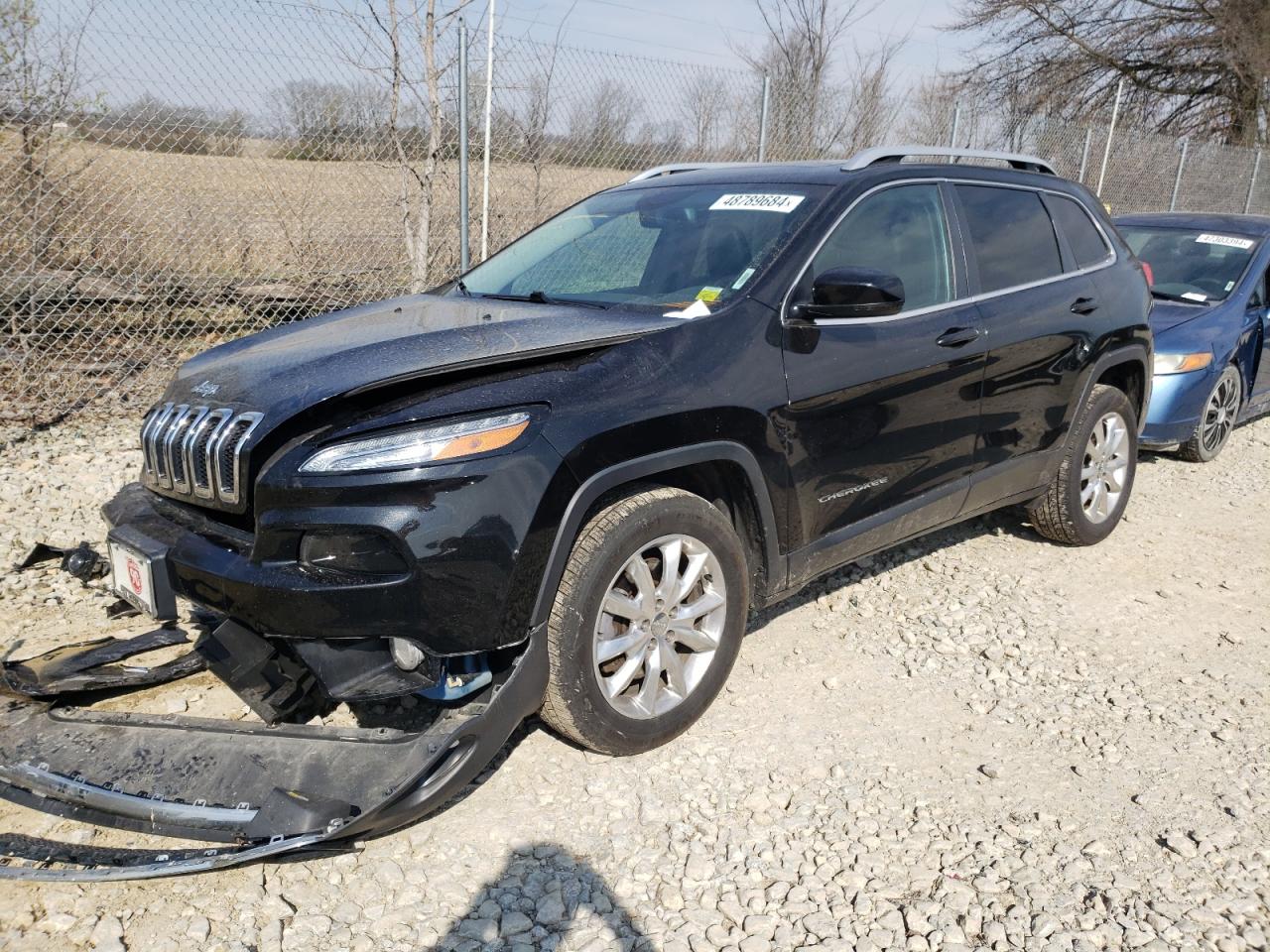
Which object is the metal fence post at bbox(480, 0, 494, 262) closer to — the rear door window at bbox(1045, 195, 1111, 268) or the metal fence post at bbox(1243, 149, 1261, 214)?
the rear door window at bbox(1045, 195, 1111, 268)

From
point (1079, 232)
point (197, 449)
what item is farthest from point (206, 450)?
point (1079, 232)

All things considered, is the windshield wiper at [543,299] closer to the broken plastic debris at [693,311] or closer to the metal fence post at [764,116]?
the broken plastic debris at [693,311]

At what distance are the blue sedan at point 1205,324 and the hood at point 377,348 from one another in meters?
4.71

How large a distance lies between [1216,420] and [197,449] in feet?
21.8

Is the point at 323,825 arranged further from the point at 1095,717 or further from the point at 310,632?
the point at 1095,717

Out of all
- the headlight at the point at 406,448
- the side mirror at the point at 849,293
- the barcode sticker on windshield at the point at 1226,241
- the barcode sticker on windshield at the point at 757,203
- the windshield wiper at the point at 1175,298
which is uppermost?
the barcode sticker on windshield at the point at 757,203

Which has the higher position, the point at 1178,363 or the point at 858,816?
the point at 1178,363

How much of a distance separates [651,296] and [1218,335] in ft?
16.3

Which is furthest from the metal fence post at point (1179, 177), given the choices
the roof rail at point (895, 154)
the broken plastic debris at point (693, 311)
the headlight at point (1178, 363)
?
the broken plastic debris at point (693, 311)

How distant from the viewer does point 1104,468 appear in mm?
4992

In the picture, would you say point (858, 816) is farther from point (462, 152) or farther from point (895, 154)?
point (462, 152)

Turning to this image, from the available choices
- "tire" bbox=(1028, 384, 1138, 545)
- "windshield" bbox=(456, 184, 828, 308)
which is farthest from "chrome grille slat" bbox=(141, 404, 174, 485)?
"tire" bbox=(1028, 384, 1138, 545)

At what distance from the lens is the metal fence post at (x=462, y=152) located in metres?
6.68

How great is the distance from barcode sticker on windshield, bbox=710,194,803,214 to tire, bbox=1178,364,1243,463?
175 inches
